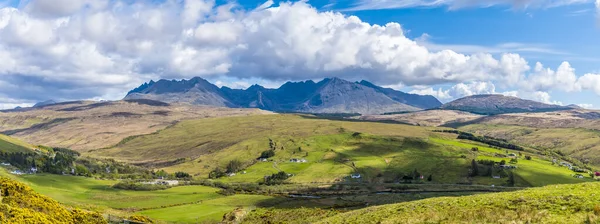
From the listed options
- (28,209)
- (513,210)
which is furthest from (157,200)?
(513,210)

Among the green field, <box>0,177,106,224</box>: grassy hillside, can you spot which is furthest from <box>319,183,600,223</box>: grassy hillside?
the green field

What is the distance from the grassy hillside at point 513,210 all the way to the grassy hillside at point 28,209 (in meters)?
32.6

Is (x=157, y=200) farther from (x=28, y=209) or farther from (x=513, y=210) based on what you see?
(x=513, y=210)

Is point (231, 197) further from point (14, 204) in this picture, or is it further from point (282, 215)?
point (14, 204)

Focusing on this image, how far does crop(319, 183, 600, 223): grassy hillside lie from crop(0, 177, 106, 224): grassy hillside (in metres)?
32.6

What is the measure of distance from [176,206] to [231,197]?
25870mm

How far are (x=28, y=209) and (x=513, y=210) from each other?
4659 centimetres

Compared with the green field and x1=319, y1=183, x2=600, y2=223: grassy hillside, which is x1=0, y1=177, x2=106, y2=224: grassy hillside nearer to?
x1=319, y1=183, x2=600, y2=223: grassy hillside

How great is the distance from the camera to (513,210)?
36.2 m

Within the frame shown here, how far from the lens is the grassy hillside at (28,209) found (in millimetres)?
40562

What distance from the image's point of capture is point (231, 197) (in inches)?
6924

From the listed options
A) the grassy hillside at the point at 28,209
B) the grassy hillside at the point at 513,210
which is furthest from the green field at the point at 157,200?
the grassy hillside at the point at 513,210

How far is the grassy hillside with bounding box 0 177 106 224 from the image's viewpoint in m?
40.6

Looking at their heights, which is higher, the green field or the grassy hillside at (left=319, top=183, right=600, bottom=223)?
the grassy hillside at (left=319, top=183, right=600, bottom=223)
